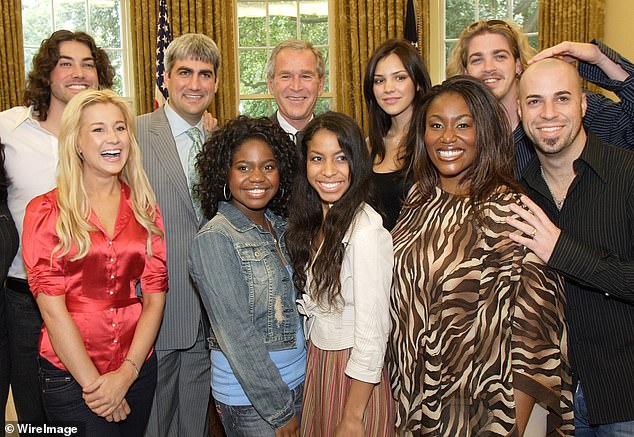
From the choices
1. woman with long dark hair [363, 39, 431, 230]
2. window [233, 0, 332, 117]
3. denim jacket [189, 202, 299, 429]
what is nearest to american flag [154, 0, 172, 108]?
window [233, 0, 332, 117]

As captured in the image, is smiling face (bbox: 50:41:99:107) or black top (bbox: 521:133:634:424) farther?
smiling face (bbox: 50:41:99:107)

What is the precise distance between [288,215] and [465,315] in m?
0.85

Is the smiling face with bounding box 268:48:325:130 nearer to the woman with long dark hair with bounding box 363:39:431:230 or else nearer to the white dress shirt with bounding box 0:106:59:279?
the woman with long dark hair with bounding box 363:39:431:230

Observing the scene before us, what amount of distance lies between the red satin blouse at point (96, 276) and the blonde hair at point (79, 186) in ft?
0.09

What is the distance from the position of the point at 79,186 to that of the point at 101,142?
0.18 m

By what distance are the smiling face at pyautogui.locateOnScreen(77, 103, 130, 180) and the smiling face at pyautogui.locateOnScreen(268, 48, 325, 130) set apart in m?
1.11

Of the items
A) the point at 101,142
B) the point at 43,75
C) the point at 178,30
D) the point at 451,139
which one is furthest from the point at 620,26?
the point at 101,142

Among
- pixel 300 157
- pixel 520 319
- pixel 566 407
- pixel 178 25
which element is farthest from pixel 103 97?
pixel 178 25

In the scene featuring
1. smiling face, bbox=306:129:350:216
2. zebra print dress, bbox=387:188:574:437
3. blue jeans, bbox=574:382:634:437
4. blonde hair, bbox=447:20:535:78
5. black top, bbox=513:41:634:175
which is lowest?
blue jeans, bbox=574:382:634:437

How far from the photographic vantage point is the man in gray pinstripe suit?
266 centimetres

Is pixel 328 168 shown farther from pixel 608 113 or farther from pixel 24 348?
pixel 24 348

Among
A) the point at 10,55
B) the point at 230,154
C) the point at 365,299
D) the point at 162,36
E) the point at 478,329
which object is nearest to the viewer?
the point at 478,329

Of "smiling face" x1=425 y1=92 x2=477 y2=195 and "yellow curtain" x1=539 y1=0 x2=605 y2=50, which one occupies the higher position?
"yellow curtain" x1=539 y1=0 x2=605 y2=50

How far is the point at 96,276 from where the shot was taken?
208cm
